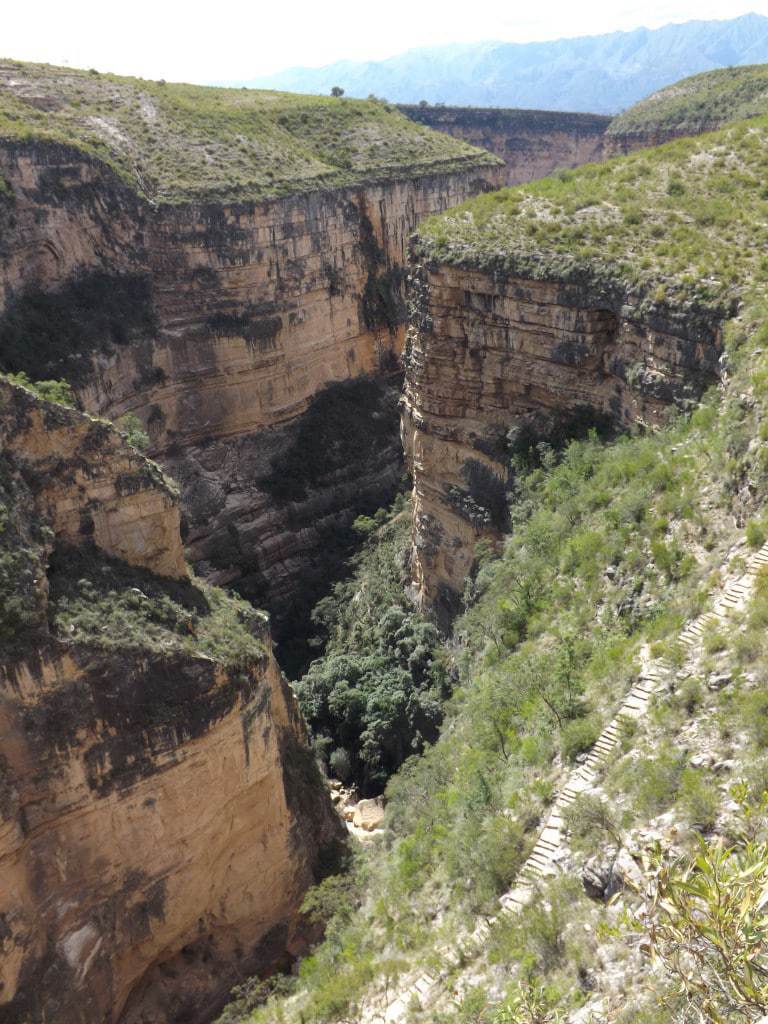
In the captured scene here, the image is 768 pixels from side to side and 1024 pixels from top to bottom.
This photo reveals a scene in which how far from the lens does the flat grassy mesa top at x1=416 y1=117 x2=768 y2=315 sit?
22.5m

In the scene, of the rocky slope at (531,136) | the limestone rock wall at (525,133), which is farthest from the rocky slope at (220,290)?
the rocky slope at (531,136)

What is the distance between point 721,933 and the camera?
654 cm

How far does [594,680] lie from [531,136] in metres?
98.0

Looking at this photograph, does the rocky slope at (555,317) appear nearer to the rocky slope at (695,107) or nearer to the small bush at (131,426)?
the small bush at (131,426)

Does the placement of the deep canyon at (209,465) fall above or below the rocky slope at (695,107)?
below

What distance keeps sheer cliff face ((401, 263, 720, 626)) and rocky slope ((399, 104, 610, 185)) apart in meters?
75.8

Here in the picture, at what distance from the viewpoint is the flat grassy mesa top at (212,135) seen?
43781mm

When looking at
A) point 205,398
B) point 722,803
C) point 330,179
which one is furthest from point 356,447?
point 722,803

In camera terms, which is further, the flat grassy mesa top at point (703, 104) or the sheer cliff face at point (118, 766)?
the flat grassy mesa top at point (703, 104)

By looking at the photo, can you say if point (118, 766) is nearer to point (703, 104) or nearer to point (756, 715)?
point (756, 715)

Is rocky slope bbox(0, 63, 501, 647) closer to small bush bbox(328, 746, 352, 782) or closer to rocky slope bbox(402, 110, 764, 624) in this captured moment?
small bush bbox(328, 746, 352, 782)

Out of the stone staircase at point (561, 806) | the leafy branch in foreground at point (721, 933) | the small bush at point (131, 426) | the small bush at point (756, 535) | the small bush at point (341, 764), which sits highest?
the leafy branch in foreground at point (721, 933)

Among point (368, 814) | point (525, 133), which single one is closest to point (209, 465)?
point (368, 814)

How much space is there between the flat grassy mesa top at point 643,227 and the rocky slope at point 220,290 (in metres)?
18.0
